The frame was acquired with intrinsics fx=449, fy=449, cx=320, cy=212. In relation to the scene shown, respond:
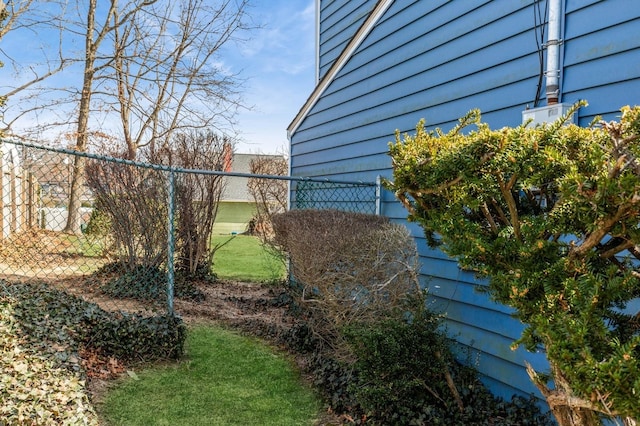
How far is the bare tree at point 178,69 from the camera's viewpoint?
13.0 meters

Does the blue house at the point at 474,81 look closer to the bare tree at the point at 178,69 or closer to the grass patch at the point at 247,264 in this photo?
the grass patch at the point at 247,264

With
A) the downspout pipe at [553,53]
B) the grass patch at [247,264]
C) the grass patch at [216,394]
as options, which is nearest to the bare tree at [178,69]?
the grass patch at [247,264]

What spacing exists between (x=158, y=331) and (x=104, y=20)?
38.9 feet

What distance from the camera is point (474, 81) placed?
3520 millimetres

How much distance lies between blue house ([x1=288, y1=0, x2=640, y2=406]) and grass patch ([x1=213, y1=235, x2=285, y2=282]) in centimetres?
→ 249

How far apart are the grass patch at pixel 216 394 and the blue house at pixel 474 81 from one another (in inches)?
56.2

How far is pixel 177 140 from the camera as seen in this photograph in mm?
7582

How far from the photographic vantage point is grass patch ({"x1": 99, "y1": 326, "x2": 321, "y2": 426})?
10.1 ft

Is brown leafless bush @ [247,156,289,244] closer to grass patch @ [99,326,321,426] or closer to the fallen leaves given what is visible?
grass patch @ [99,326,321,426]

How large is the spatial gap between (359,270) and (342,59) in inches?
126

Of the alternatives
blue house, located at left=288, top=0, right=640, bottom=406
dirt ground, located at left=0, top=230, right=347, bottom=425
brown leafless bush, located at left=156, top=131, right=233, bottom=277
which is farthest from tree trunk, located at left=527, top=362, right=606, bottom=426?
brown leafless bush, located at left=156, top=131, right=233, bottom=277

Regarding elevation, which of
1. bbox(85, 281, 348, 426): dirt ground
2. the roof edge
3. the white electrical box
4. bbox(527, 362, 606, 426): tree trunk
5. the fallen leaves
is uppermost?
the roof edge

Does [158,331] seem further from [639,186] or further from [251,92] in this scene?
[251,92]

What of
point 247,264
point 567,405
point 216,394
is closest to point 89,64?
point 247,264
